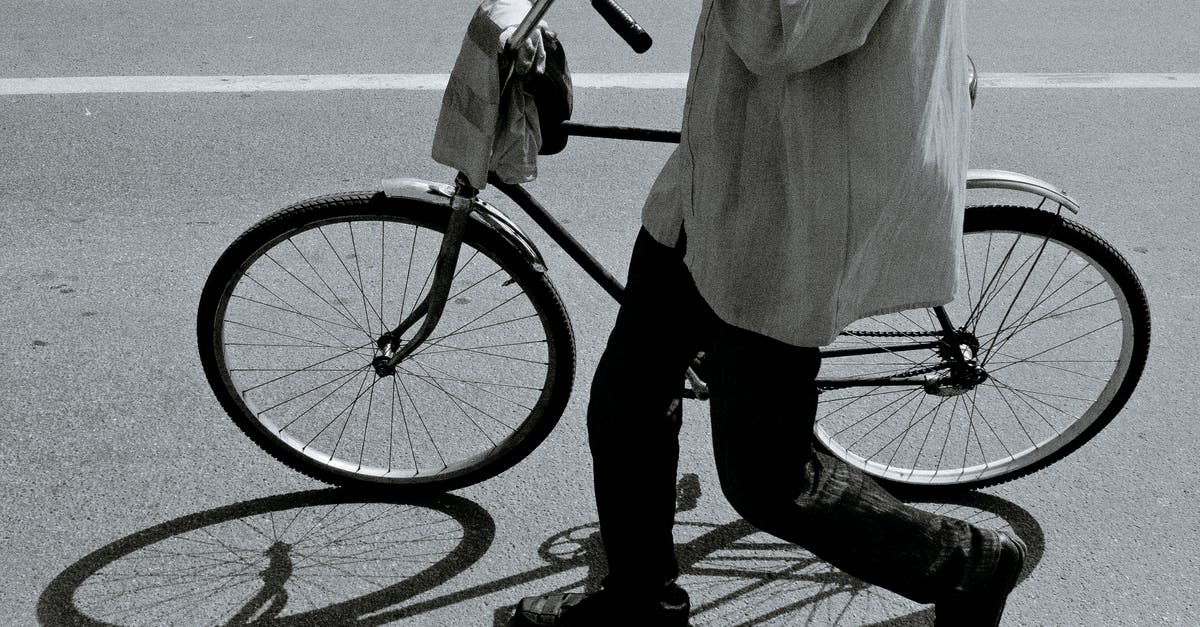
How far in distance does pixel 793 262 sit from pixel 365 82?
422cm

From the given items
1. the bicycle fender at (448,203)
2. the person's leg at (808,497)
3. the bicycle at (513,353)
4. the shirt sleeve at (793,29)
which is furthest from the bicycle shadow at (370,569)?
the shirt sleeve at (793,29)

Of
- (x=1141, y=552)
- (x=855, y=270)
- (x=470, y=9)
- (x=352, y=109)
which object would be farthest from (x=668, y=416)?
(x=470, y=9)

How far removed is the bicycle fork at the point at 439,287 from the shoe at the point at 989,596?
1195 mm

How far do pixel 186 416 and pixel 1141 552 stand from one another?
2.48 metres

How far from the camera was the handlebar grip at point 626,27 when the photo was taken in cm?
211

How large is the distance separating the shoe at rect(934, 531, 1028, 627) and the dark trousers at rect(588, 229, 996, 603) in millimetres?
26

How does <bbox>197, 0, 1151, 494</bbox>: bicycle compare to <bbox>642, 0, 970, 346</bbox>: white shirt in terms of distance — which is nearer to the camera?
<bbox>642, 0, 970, 346</bbox>: white shirt

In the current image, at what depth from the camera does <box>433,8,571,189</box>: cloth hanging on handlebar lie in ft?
7.03

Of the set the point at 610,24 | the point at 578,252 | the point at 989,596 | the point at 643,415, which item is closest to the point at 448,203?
the point at 578,252

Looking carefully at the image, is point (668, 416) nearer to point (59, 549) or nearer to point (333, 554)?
point (333, 554)

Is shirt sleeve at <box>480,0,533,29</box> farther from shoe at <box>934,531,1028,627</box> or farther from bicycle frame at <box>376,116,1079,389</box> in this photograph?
shoe at <box>934,531,1028,627</box>

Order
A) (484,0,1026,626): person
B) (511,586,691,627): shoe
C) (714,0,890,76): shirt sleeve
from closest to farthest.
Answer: (714,0,890,76): shirt sleeve, (484,0,1026,626): person, (511,586,691,627): shoe

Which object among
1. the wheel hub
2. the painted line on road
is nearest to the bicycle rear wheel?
the wheel hub

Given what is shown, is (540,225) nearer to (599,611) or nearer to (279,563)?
(599,611)
